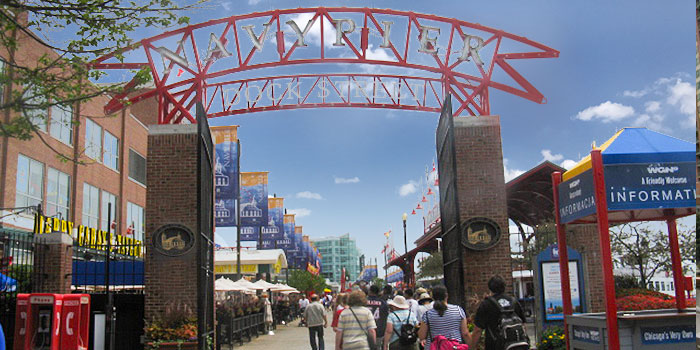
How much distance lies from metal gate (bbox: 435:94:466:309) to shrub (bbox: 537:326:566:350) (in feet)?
6.17

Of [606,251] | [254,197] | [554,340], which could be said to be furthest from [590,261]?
[254,197]

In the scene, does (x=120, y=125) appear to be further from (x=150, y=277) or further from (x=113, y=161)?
(x=150, y=277)

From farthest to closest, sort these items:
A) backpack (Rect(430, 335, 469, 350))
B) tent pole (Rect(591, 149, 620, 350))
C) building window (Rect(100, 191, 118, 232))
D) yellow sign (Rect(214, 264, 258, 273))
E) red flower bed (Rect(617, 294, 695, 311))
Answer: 1. yellow sign (Rect(214, 264, 258, 273))
2. building window (Rect(100, 191, 118, 232))
3. red flower bed (Rect(617, 294, 695, 311))
4. backpack (Rect(430, 335, 469, 350))
5. tent pole (Rect(591, 149, 620, 350))

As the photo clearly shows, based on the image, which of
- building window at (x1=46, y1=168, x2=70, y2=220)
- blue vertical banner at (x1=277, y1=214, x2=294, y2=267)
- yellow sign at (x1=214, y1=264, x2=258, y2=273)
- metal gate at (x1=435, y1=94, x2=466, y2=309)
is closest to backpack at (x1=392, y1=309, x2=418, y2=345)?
metal gate at (x1=435, y1=94, x2=466, y2=309)

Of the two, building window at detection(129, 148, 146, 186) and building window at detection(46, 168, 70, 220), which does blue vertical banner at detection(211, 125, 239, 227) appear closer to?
building window at detection(46, 168, 70, 220)

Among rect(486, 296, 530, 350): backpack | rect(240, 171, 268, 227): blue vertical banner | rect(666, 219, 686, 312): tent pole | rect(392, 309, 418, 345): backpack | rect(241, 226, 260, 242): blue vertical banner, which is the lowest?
rect(392, 309, 418, 345): backpack

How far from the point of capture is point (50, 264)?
556 inches

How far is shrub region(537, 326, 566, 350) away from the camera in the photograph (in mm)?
10586

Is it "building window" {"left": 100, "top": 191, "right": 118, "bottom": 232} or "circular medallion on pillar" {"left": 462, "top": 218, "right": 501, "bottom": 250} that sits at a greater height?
"building window" {"left": 100, "top": 191, "right": 118, "bottom": 232}

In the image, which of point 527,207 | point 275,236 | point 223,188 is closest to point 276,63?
point 223,188

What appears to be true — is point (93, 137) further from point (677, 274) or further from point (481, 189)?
point (677, 274)

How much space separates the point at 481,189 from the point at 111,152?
2844cm

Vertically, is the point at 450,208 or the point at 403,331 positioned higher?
the point at 450,208

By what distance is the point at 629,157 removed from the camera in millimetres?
7906
